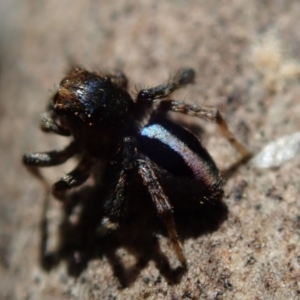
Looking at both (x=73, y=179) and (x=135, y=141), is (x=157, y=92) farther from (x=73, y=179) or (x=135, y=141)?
(x=73, y=179)

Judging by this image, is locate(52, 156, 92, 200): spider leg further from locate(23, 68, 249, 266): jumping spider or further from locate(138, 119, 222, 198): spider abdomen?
locate(138, 119, 222, 198): spider abdomen

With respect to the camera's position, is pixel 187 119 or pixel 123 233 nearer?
pixel 123 233

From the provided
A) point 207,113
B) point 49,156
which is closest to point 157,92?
point 207,113

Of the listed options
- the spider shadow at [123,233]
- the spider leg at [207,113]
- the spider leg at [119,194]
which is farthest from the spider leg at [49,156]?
the spider leg at [207,113]

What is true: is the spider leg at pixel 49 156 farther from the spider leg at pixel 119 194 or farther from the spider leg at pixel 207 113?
the spider leg at pixel 207 113

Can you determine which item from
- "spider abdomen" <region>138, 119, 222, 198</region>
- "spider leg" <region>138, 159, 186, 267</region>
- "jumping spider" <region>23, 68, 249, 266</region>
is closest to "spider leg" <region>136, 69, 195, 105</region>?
"jumping spider" <region>23, 68, 249, 266</region>
